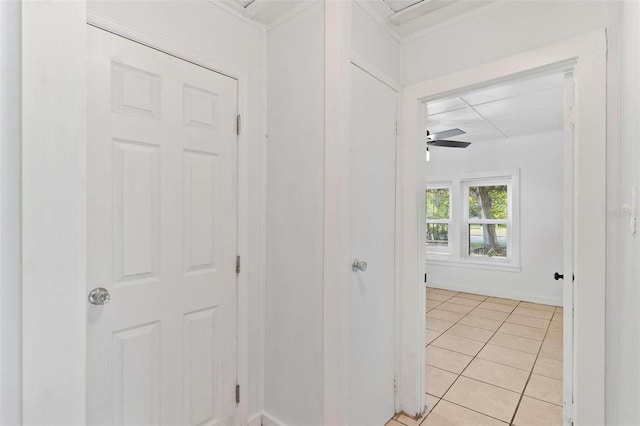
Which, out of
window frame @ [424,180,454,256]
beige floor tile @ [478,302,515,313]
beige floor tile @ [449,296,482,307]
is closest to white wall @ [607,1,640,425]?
beige floor tile @ [478,302,515,313]

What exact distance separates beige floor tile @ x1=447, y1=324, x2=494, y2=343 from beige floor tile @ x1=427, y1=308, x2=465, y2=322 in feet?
0.84

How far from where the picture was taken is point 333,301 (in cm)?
157

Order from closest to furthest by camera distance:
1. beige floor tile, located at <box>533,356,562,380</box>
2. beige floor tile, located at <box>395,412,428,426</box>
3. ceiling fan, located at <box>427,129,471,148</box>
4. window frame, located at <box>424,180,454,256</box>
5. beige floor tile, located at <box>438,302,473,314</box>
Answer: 1. beige floor tile, located at <box>395,412,428,426</box>
2. beige floor tile, located at <box>533,356,562,380</box>
3. ceiling fan, located at <box>427,129,471,148</box>
4. beige floor tile, located at <box>438,302,473,314</box>
5. window frame, located at <box>424,180,454,256</box>

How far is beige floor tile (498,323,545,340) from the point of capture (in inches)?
133

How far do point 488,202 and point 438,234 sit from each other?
104 cm

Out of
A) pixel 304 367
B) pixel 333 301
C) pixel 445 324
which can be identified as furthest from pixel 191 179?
pixel 445 324

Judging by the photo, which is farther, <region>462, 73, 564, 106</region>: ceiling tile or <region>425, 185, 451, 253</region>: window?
<region>425, 185, 451, 253</region>: window

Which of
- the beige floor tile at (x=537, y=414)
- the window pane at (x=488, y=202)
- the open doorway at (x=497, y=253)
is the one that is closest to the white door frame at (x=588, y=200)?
the open doorway at (x=497, y=253)

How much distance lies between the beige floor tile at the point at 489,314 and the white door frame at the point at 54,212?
14.5 feet

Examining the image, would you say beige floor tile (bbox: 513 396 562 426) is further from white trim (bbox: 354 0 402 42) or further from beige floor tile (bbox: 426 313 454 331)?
white trim (bbox: 354 0 402 42)

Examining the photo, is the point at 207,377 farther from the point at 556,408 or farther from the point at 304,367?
the point at 556,408

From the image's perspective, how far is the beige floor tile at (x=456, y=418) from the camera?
197 centimetres

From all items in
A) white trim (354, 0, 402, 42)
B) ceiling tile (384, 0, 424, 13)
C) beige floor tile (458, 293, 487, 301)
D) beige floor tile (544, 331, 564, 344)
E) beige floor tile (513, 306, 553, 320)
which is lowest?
beige floor tile (458, 293, 487, 301)

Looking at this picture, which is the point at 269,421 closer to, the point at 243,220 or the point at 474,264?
the point at 243,220
